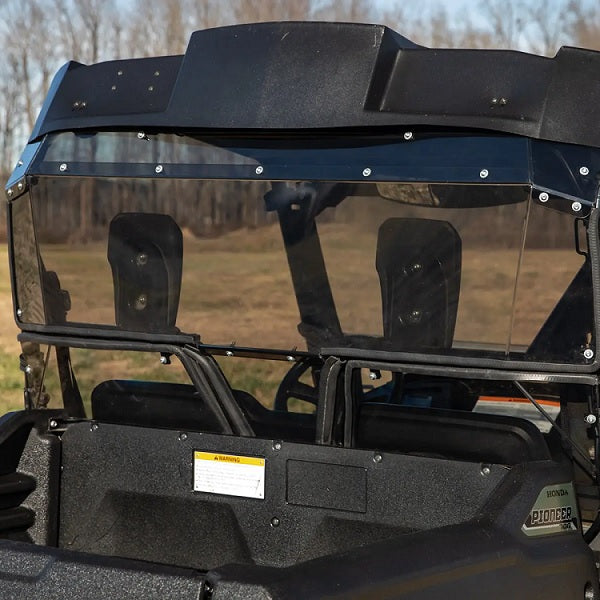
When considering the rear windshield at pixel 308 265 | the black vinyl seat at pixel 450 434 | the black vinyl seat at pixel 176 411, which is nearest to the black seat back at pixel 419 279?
the rear windshield at pixel 308 265

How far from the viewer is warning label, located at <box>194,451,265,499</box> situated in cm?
333

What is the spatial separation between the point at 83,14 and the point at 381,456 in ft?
70.7

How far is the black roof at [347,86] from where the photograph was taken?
3.00m

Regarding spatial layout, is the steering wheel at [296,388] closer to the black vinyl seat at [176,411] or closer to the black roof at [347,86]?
the black vinyl seat at [176,411]

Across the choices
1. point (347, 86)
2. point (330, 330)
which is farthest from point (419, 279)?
point (347, 86)

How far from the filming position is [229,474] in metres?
3.37

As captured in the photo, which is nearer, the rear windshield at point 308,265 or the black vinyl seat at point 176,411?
the rear windshield at point 308,265

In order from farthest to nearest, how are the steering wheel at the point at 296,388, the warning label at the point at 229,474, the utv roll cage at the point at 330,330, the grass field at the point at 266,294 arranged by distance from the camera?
the steering wheel at the point at 296,388, the warning label at the point at 229,474, the grass field at the point at 266,294, the utv roll cage at the point at 330,330

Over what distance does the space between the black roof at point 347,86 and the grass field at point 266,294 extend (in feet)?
1.12

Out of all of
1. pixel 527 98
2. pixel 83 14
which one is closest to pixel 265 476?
pixel 527 98

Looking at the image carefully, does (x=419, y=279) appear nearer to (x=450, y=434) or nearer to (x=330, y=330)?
(x=330, y=330)

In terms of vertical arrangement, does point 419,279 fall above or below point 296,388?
above

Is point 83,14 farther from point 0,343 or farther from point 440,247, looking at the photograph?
point 440,247

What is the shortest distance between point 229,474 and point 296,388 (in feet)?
1.03
